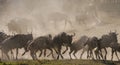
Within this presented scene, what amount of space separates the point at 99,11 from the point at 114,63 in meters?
52.4

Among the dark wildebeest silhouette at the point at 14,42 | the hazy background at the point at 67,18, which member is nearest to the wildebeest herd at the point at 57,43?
the dark wildebeest silhouette at the point at 14,42

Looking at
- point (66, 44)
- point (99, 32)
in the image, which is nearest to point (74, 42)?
point (66, 44)

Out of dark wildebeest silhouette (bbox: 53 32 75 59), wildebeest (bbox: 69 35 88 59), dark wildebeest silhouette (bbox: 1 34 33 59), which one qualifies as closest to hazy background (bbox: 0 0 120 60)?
wildebeest (bbox: 69 35 88 59)

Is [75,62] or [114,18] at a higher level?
[114,18]

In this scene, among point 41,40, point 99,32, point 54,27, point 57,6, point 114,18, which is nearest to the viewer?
point 41,40

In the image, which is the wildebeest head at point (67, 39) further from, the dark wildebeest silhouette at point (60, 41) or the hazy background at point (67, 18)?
the hazy background at point (67, 18)

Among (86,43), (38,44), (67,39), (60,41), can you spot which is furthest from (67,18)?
(38,44)

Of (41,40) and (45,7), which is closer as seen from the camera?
(41,40)

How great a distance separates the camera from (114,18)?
74.4m

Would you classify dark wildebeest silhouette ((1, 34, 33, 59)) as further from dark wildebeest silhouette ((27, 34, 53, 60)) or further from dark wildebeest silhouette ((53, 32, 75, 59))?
dark wildebeest silhouette ((53, 32, 75, 59))

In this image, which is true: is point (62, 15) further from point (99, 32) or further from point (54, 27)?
point (99, 32)

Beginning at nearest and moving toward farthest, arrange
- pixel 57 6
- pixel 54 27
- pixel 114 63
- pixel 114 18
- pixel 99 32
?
pixel 114 63 < pixel 99 32 < pixel 54 27 < pixel 114 18 < pixel 57 6

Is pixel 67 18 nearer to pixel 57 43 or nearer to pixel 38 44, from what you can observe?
pixel 57 43

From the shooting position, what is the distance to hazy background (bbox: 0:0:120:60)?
2606 inches
